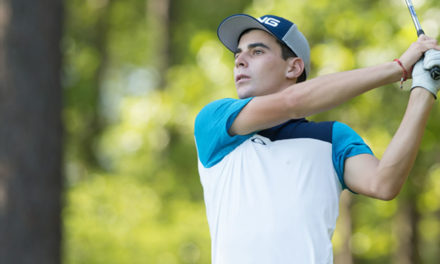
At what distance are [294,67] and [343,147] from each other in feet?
1.82

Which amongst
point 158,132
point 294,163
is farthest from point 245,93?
point 158,132

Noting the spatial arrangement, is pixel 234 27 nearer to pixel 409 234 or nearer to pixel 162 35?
pixel 409 234

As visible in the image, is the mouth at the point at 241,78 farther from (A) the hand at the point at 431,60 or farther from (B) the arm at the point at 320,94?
(A) the hand at the point at 431,60

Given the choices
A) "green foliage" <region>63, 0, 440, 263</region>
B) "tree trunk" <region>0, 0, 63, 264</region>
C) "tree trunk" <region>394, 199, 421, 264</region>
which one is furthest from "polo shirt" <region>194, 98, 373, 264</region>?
"tree trunk" <region>394, 199, 421, 264</region>

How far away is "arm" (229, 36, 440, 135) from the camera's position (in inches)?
104

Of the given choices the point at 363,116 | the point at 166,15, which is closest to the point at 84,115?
the point at 166,15

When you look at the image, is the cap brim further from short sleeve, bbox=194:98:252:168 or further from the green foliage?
the green foliage

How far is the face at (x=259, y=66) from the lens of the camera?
10.4 ft

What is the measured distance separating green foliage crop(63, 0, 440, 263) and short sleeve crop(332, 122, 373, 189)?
4412 millimetres

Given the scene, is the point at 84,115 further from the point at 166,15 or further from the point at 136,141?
the point at 136,141

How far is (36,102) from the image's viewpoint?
691 cm

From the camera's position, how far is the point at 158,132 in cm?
1146

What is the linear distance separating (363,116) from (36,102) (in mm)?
3933

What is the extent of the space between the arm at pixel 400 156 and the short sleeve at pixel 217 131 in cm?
55
